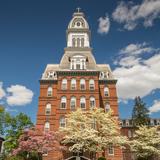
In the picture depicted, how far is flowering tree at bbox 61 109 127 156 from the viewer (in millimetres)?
38938

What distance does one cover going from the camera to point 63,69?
173 ft

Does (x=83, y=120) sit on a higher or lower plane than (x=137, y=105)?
lower

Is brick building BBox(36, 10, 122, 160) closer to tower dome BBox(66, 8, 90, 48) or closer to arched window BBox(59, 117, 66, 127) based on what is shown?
arched window BBox(59, 117, 66, 127)

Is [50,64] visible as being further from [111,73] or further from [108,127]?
[108,127]

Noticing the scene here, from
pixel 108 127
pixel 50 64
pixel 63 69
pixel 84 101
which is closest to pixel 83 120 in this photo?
pixel 108 127

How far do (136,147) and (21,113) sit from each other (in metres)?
25.2

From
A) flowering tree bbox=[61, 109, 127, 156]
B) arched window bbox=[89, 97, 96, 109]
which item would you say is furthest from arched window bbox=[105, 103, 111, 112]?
flowering tree bbox=[61, 109, 127, 156]

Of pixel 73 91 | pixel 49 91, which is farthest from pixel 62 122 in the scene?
pixel 49 91

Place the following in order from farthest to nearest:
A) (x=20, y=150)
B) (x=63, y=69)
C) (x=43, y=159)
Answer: (x=63, y=69) → (x=43, y=159) → (x=20, y=150)

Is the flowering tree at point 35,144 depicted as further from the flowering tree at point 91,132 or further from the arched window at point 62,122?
the arched window at point 62,122

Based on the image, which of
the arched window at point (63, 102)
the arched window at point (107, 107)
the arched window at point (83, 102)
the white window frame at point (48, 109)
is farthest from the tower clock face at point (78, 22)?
the white window frame at point (48, 109)

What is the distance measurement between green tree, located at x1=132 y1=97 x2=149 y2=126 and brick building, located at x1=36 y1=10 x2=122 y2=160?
12245mm

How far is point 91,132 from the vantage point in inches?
1535

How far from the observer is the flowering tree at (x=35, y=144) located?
1538 inches
